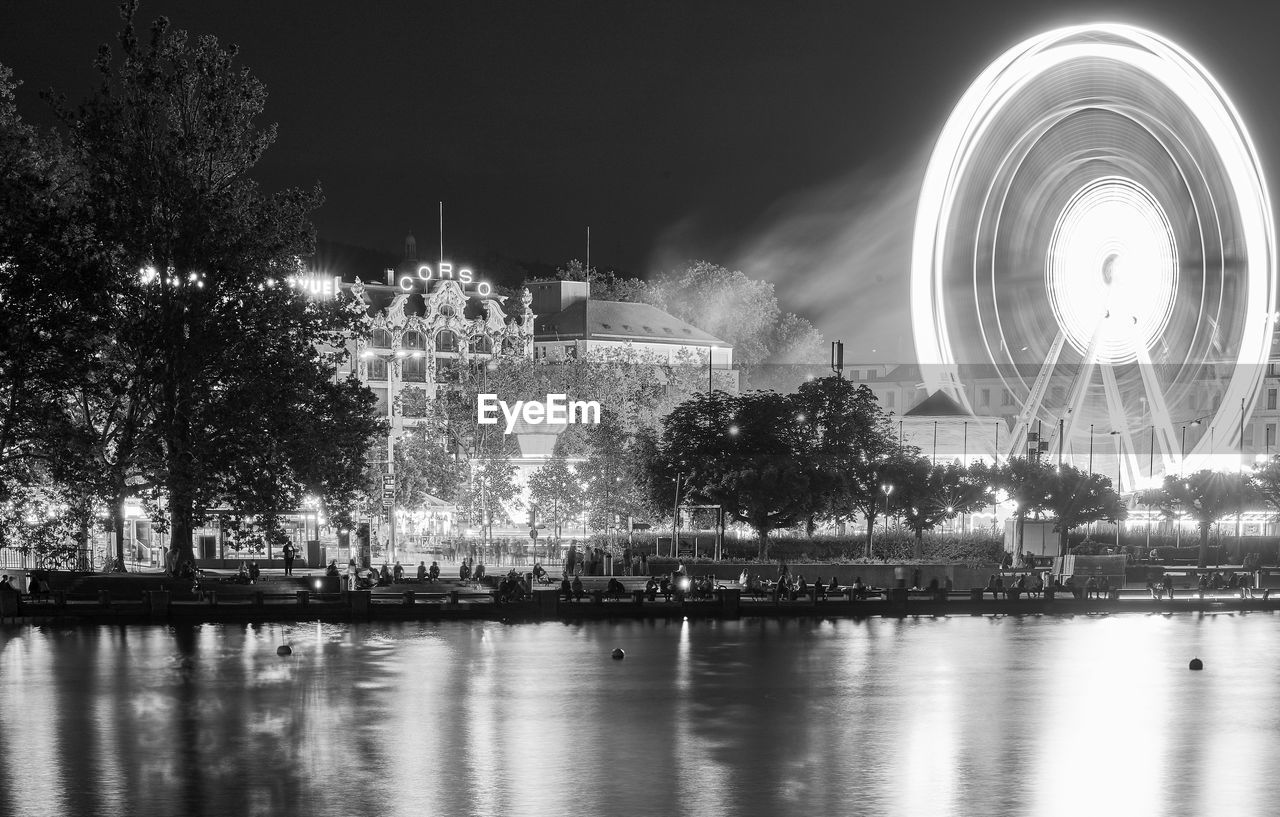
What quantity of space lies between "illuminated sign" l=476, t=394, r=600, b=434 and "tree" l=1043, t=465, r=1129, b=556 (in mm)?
39199

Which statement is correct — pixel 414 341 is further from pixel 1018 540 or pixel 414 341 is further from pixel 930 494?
pixel 1018 540

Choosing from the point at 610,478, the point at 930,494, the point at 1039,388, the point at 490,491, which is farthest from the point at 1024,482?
the point at 490,491

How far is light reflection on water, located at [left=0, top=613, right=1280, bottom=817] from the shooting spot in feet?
91.5

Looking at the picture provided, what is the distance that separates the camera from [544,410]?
126 m

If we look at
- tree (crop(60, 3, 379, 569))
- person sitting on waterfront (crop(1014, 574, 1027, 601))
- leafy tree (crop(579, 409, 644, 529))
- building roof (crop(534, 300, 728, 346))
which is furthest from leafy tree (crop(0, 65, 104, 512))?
building roof (crop(534, 300, 728, 346))

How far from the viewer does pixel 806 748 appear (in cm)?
3262

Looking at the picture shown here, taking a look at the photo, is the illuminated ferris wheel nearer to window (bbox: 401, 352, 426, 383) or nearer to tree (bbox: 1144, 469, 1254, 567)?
tree (bbox: 1144, 469, 1254, 567)

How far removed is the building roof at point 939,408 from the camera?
151250mm

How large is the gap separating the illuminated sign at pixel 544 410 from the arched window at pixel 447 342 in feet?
97.9

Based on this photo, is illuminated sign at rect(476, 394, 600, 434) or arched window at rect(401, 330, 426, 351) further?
arched window at rect(401, 330, 426, 351)

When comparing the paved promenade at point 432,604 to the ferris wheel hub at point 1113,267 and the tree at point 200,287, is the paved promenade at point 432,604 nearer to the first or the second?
the tree at point 200,287

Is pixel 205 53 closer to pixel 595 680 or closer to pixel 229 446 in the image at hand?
pixel 229 446

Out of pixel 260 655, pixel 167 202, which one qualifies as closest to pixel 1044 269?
pixel 167 202

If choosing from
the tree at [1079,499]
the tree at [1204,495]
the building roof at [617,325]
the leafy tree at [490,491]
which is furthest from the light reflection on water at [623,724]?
the building roof at [617,325]
